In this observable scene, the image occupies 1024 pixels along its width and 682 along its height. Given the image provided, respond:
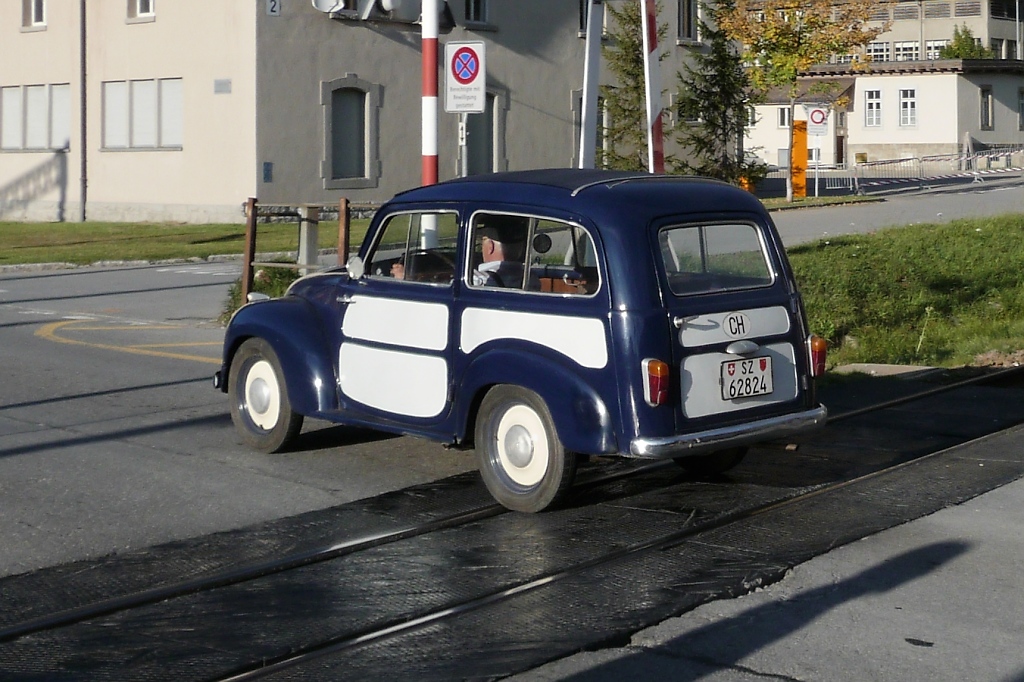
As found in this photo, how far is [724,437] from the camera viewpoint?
7336mm

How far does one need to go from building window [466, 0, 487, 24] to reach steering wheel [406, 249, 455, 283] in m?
28.3

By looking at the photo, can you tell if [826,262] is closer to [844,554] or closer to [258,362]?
[258,362]

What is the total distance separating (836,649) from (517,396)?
2.61 m

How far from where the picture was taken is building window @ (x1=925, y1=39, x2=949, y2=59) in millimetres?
84250

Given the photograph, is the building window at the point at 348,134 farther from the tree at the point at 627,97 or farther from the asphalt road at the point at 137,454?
the asphalt road at the point at 137,454

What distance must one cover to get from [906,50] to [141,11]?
6183 centimetres

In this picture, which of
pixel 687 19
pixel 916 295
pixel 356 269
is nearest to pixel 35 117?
pixel 687 19

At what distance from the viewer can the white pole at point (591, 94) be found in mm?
13344

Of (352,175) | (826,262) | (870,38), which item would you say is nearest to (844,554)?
(826,262)

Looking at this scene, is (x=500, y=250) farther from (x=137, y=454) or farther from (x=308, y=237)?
(x=308, y=237)

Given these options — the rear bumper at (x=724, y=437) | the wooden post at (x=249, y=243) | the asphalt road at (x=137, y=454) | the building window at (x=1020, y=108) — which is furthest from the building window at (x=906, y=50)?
the rear bumper at (x=724, y=437)

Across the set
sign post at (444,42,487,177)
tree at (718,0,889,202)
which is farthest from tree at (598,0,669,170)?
sign post at (444,42,487,177)

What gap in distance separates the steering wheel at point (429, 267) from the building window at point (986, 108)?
226 feet

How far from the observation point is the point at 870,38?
3831 cm
